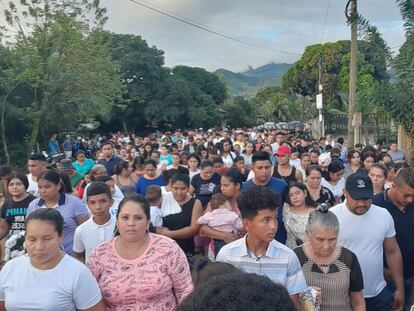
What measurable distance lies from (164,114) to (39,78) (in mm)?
24874

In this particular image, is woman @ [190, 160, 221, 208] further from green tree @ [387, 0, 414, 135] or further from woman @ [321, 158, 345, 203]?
green tree @ [387, 0, 414, 135]

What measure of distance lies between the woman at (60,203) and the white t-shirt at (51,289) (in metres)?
1.82

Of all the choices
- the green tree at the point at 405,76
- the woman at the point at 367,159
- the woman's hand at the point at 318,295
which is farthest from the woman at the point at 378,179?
the woman's hand at the point at 318,295

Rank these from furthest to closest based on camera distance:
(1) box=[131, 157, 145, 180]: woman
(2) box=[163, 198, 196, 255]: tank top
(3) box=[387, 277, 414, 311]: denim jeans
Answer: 1. (1) box=[131, 157, 145, 180]: woman
2. (2) box=[163, 198, 196, 255]: tank top
3. (3) box=[387, 277, 414, 311]: denim jeans

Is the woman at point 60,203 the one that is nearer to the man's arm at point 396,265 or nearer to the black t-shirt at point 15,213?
the black t-shirt at point 15,213

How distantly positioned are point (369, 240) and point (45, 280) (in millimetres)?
2464

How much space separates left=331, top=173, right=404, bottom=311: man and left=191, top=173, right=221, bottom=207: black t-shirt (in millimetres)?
3488

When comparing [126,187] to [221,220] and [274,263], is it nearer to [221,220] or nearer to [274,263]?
[221,220]

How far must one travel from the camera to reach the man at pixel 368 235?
4.00 meters

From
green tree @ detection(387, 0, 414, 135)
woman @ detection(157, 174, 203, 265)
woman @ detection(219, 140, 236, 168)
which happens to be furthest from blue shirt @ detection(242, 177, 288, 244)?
woman @ detection(219, 140, 236, 168)

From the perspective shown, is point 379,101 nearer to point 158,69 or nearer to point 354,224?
point 354,224

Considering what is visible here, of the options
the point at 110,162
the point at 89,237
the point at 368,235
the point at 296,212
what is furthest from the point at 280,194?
the point at 110,162

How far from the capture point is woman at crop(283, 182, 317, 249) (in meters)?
5.01

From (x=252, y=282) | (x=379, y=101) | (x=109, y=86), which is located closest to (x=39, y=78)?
(x=109, y=86)
